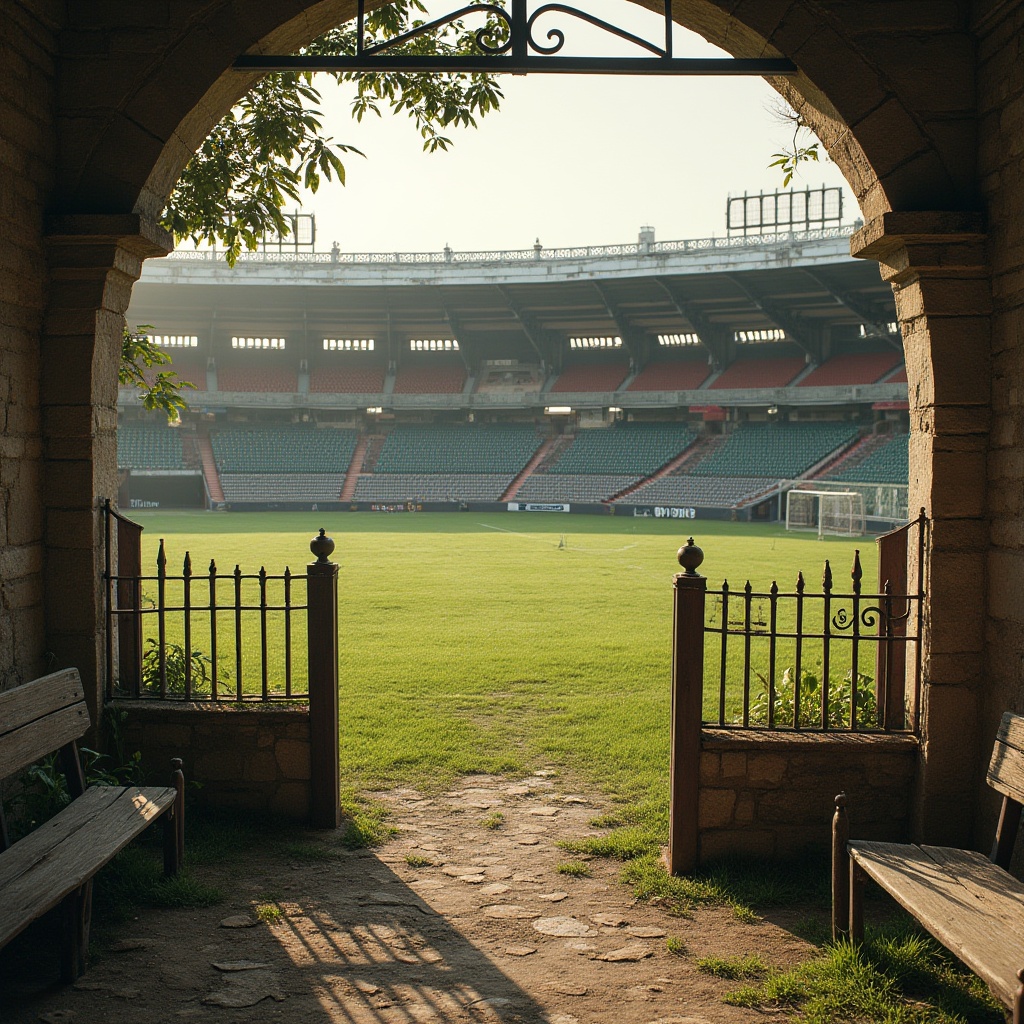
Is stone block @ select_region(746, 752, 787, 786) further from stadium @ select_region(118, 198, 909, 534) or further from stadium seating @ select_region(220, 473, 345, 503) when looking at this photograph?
stadium seating @ select_region(220, 473, 345, 503)

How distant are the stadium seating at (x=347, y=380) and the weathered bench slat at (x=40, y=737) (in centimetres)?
4043

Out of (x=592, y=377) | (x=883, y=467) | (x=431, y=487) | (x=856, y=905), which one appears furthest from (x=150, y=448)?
(x=856, y=905)

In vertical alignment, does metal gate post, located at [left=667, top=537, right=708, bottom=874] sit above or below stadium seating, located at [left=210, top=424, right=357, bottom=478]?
below

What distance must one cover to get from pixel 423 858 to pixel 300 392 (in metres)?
40.6

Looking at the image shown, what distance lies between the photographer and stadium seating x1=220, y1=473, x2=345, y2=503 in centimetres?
3866

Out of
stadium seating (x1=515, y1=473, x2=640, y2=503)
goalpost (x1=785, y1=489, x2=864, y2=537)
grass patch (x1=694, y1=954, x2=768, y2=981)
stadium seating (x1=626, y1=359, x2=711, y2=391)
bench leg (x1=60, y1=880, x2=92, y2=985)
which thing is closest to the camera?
bench leg (x1=60, y1=880, x2=92, y2=985)

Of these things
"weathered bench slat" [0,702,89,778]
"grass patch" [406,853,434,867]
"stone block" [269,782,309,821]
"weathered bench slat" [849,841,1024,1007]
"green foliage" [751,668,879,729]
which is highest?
"weathered bench slat" [0,702,89,778]

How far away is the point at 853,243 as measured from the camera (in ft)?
15.6

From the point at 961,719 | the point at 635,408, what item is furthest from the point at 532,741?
the point at 635,408

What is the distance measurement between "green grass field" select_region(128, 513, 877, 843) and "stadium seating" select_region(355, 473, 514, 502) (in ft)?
43.0

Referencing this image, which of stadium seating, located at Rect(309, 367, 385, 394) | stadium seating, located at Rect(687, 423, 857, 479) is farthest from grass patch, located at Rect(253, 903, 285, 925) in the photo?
stadium seating, located at Rect(309, 367, 385, 394)

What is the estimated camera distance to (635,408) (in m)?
40.9

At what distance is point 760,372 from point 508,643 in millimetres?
31330

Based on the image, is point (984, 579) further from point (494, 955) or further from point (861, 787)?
point (494, 955)
